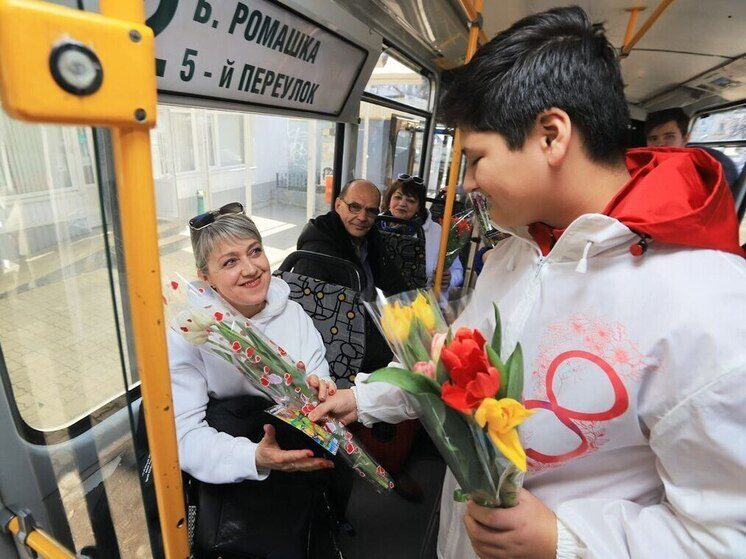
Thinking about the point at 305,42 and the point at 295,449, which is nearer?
the point at 295,449

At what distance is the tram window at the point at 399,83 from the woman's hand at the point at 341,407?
2794 millimetres

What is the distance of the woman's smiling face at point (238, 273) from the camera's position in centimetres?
141

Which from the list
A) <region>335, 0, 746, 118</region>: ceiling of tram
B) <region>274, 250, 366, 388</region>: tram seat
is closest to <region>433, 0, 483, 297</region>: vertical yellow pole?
<region>274, 250, 366, 388</region>: tram seat

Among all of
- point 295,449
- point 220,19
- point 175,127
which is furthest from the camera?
point 175,127

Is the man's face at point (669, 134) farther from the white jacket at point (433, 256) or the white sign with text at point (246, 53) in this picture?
the white sign with text at point (246, 53)

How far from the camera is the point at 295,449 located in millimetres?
1217

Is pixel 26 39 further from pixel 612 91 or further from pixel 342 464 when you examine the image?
pixel 342 464

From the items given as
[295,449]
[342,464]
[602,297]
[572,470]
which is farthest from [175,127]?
[572,470]

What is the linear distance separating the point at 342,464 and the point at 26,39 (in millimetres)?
1682

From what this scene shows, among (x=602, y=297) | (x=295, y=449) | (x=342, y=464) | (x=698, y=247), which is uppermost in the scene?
(x=698, y=247)

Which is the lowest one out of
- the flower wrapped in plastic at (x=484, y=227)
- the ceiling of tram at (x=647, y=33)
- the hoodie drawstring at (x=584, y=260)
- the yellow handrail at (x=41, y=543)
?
the yellow handrail at (x=41, y=543)

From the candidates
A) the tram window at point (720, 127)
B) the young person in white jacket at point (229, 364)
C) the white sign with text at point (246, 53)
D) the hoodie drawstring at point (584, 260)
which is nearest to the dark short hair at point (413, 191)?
the white sign with text at point (246, 53)

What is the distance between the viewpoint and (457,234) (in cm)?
340

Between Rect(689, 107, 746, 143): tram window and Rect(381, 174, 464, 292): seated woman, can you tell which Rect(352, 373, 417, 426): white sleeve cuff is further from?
Rect(689, 107, 746, 143): tram window
